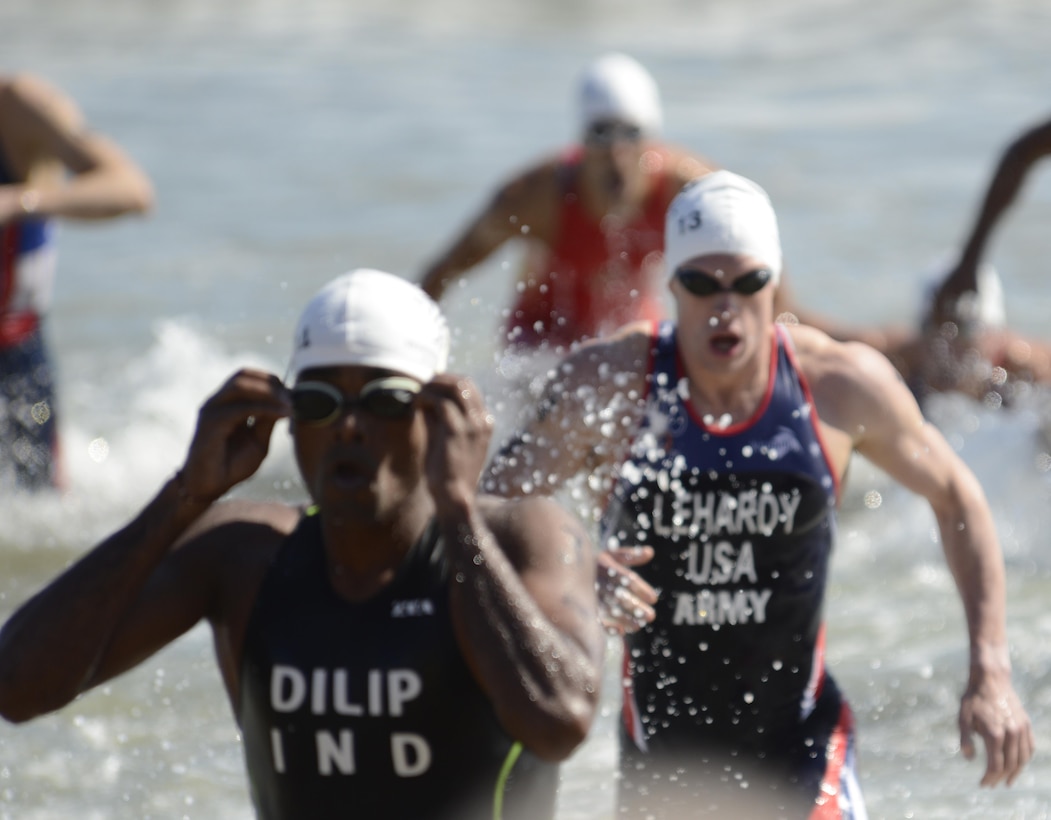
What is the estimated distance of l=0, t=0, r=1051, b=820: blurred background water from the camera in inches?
251

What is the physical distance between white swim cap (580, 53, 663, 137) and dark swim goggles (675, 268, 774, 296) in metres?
4.05

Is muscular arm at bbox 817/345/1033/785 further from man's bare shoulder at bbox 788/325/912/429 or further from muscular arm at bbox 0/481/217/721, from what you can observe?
muscular arm at bbox 0/481/217/721

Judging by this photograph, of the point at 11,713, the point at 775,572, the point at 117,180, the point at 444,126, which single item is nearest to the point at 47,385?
the point at 117,180

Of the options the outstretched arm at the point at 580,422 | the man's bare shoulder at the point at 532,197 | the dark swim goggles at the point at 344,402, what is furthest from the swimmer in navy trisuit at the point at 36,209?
the dark swim goggles at the point at 344,402

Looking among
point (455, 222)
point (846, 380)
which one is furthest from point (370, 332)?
point (455, 222)

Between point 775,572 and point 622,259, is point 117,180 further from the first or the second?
point 775,572

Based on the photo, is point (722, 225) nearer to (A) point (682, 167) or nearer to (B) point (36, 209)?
(B) point (36, 209)

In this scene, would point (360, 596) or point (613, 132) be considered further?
point (613, 132)

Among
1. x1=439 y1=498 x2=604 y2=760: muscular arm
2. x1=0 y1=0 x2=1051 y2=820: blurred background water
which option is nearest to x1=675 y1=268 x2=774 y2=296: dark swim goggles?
x1=439 y1=498 x2=604 y2=760: muscular arm

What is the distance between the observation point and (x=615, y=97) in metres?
8.39

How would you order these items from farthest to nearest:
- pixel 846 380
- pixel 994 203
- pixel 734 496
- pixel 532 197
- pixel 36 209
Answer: pixel 532 197, pixel 994 203, pixel 36 209, pixel 846 380, pixel 734 496

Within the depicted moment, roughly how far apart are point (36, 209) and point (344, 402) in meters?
A: 3.86

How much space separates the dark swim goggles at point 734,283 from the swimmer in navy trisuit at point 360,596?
4.62 ft

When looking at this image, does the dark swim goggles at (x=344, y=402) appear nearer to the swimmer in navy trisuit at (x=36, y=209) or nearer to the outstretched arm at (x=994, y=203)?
the swimmer in navy trisuit at (x=36, y=209)
